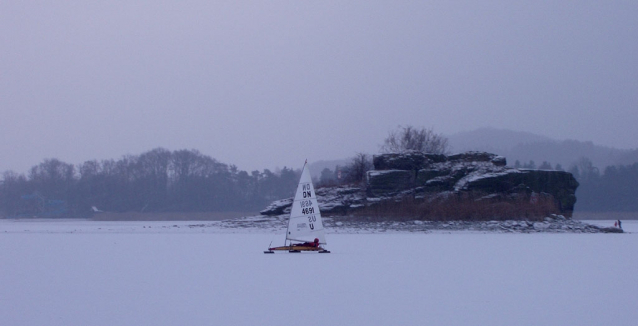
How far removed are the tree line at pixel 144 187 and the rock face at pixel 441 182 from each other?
175ft

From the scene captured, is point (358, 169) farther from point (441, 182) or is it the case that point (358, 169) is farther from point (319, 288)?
point (319, 288)

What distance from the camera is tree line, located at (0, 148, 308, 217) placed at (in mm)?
88812

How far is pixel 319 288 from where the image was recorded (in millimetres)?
11672

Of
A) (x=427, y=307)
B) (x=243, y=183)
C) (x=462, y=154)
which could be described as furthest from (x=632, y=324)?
(x=243, y=183)

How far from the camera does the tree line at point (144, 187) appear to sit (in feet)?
291

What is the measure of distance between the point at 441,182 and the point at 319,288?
91.2 feet

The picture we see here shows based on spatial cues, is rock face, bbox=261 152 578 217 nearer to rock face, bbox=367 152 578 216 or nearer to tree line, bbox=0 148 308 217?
→ rock face, bbox=367 152 578 216

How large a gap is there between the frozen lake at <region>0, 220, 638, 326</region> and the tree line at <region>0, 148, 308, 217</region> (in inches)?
2824

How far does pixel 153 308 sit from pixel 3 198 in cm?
9505

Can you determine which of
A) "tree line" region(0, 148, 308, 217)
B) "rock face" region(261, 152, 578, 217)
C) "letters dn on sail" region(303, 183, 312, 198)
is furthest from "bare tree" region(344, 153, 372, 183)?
"tree line" region(0, 148, 308, 217)

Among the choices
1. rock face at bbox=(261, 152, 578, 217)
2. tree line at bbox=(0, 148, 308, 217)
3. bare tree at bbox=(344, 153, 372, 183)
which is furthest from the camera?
tree line at bbox=(0, 148, 308, 217)

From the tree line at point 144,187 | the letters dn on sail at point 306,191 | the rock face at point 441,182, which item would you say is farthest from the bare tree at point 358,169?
the tree line at point 144,187

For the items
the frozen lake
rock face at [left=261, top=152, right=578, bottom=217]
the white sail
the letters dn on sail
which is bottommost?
the frozen lake

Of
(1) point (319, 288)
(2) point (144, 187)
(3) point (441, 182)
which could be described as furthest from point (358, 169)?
(2) point (144, 187)
